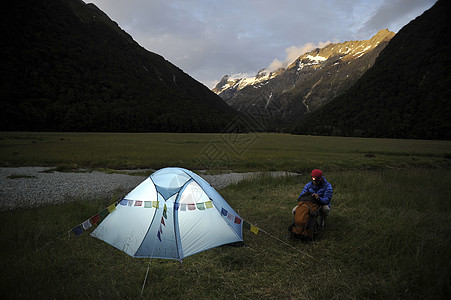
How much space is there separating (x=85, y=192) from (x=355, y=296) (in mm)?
14118

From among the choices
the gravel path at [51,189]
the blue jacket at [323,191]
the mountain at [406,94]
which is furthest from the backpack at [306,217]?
the mountain at [406,94]

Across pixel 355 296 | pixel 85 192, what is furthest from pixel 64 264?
pixel 85 192

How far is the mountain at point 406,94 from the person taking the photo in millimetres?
93688

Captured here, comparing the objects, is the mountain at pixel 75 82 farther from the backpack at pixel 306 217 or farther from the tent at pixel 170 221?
the backpack at pixel 306 217

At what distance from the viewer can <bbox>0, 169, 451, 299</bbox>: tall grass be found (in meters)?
3.96

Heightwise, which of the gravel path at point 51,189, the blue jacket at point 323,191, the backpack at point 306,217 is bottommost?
the gravel path at point 51,189

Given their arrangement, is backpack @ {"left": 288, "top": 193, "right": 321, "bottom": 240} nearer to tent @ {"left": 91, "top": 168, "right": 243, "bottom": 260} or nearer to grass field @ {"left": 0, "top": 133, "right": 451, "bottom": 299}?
grass field @ {"left": 0, "top": 133, "right": 451, "bottom": 299}

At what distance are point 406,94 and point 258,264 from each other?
144 metres

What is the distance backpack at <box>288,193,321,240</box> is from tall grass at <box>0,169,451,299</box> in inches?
11.3

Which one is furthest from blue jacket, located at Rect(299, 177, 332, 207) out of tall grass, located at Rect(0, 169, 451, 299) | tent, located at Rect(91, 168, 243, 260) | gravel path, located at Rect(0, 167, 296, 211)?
gravel path, located at Rect(0, 167, 296, 211)

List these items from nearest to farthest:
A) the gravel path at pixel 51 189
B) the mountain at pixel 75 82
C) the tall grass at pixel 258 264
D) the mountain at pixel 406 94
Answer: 1. the tall grass at pixel 258 264
2. the gravel path at pixel 51 189
3. the mountain at pixel 75 82
4. the mountain at pixel 406 94

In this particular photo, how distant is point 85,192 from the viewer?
43.3 feet

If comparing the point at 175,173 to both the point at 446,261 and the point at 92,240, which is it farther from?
the point at 446,261

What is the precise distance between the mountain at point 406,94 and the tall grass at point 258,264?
97434 mm
